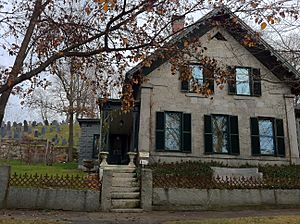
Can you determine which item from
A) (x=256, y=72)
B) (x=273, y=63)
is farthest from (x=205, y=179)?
(x=273, y=63)

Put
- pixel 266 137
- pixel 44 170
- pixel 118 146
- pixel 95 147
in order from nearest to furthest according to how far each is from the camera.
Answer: pixel 266 137 → pixel 44 170 → pixel 118 146 → pixel 95 147

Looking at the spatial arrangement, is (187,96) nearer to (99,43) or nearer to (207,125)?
(207,125)

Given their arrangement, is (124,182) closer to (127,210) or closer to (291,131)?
(127,210)

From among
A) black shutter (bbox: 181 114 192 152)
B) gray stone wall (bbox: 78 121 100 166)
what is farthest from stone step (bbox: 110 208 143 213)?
gray stone wall (bbox: 78 121 100 166)

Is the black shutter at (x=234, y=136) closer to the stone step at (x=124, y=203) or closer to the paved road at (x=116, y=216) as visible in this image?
the paved road at (x=116, y=216)

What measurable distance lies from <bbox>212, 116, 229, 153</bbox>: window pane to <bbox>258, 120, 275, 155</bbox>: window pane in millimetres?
1897

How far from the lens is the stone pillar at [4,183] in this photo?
9.24 meters

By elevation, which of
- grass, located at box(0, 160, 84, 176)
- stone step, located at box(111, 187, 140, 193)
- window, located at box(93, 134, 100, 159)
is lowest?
stone step, located at box(111, 187, 140, 193)

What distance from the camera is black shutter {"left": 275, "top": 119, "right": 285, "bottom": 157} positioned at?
16075 millimetres

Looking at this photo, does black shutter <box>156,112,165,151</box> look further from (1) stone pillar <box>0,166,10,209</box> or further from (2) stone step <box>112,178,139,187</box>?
→ (1) stone pillar <box>0,166,10,209</box>

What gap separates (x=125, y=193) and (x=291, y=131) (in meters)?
10.4

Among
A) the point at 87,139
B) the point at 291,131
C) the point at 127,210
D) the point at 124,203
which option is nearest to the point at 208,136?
the point at 291,131

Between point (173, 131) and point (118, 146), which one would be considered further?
point (118, 146)

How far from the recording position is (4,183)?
367 inches
